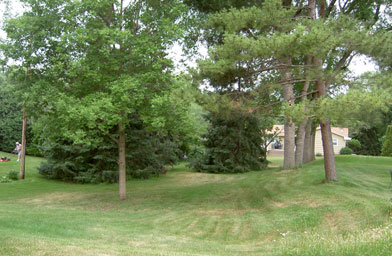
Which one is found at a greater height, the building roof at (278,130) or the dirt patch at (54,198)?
the building roof at (278,130)

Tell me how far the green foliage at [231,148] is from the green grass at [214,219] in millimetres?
8845

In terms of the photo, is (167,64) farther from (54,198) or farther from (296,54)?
(54,198)

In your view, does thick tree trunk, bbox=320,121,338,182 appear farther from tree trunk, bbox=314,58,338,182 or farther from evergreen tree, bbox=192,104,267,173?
evergreen tree, bbox=192,104,267,173

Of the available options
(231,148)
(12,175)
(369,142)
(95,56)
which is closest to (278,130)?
(369,142)

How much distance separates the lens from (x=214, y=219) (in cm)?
1069

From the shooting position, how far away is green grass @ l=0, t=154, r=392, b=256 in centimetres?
609

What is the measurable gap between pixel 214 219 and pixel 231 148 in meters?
15.2

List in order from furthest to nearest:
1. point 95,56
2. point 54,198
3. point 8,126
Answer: point 8,126, point 54,198, point 95,56

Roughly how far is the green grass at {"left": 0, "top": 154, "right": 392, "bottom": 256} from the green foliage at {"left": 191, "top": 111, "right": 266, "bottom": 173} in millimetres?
8845

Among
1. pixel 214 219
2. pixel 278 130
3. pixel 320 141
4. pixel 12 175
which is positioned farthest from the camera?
pixel 320 141

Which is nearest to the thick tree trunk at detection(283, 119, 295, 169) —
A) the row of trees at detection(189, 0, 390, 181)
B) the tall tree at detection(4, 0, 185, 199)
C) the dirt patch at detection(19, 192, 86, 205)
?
→ the row of trees at detection(189, 0, 390, 181)

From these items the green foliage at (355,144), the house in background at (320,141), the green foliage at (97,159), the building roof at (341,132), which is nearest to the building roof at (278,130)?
the house in background at (320,141)

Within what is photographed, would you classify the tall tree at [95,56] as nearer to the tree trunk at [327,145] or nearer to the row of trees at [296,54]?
the row of trees at [296,54]

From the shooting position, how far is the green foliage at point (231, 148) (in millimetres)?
25344
